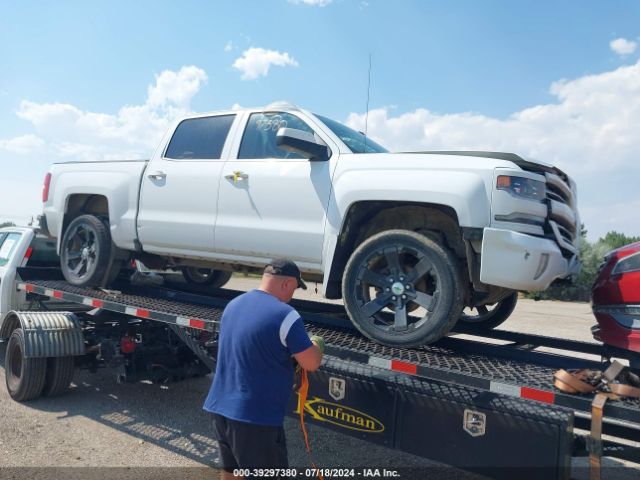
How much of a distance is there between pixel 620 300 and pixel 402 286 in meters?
1.29

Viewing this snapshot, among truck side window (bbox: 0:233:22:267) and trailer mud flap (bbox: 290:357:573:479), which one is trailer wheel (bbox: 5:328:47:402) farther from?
trailer mud flap (bbox: 290:357:573:479)

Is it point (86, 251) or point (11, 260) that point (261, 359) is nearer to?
point (86, 251)

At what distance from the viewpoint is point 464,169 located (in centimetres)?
344

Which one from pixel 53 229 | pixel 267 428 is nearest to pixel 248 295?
pixel 267 428

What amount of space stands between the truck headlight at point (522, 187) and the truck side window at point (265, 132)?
5.67 ft

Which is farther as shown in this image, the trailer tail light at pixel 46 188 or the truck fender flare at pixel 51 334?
the trailer tail light at pixel 46 188

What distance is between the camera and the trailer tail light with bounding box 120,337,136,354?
527 cm

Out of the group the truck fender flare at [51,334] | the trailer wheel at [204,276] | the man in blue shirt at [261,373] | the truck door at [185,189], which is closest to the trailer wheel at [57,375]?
the truck fender flare at [51,334]

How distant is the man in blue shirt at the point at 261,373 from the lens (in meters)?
2.76

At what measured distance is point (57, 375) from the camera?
5441 mm

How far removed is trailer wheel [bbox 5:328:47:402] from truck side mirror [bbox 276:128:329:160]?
335cm

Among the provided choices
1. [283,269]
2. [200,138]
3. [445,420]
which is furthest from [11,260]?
[445,420]

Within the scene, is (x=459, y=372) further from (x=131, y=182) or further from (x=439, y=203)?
(x=131, y=182)

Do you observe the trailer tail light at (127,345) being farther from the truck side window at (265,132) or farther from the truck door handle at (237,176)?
the truck side window at (265,132)
